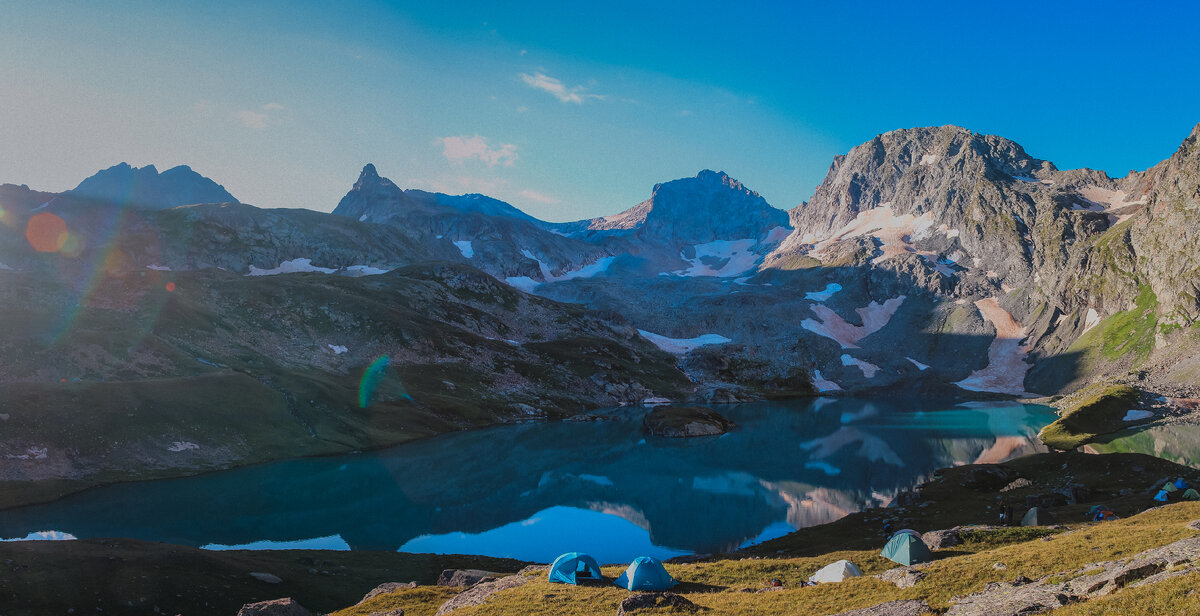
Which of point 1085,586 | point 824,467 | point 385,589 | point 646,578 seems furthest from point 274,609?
point 824,467

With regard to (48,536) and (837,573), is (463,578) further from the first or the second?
(48,536)

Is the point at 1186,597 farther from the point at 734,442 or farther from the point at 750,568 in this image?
the point at 734,442

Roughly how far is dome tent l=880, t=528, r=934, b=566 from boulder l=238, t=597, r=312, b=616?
34697 millimetres

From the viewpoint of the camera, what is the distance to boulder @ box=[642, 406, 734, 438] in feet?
443

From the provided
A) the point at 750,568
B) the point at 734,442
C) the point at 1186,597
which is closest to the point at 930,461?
the point at 734,442

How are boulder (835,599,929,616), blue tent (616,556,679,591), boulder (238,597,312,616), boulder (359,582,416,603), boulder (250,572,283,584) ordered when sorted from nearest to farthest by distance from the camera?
boulder (835,599,929,616)
boulder (238,597,312,616)
blue tent (616,556,679,591)
boulder (359,582,416,603)
boulder (250,572,283,584)

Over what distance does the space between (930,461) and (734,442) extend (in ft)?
126

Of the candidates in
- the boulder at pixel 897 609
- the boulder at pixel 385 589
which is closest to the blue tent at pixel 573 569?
the boulder at pixel 385 589

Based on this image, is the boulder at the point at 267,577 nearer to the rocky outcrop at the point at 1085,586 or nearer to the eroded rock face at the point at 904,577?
the eroded rock face at the point at 904,577

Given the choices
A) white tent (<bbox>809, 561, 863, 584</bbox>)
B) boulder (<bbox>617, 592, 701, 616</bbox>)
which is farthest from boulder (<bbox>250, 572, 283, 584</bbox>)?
white tent (<bbox>809, 561, 863, 584</bbox>)

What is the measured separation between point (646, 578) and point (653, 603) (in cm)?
812

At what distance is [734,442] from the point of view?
12481cm

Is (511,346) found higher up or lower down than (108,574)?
higher up

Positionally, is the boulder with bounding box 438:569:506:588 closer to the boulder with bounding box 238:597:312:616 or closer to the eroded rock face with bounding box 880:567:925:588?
the boulder with bounding box 238:597:312:616
